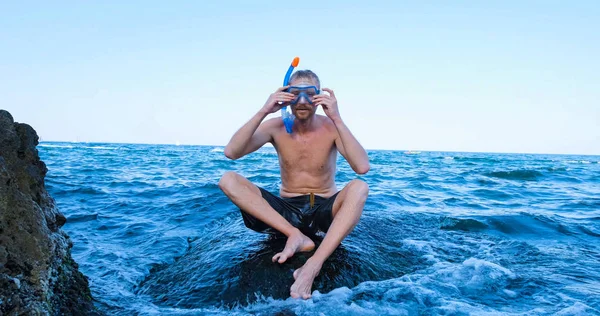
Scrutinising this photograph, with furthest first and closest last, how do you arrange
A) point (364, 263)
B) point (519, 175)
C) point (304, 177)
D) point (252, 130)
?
point (519, 175) < point (304, 177) < point (252, 130) < point (364, 263)

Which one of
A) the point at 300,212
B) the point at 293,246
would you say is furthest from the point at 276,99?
the point at 293,246

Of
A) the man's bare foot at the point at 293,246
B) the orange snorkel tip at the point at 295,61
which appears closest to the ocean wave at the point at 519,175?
the orange snorkel tip at the point at 295,61

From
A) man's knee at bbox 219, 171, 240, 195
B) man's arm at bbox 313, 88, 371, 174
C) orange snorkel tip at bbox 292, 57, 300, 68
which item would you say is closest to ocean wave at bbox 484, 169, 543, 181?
man's arm at bbox 313, 88, 371, 174

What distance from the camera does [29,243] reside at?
1.85 meters

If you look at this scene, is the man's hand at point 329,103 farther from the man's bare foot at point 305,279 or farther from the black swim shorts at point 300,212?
the man's bare foot at point 305,279

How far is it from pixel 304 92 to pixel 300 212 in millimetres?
1194

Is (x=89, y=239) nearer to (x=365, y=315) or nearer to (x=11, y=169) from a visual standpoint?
(x=11, y=169)

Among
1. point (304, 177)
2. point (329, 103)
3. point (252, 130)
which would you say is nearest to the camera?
point (329, 103)

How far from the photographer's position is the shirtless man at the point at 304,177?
2920 millimetres

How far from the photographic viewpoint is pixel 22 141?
221cm

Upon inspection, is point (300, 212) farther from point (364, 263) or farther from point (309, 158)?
point (364, 263)

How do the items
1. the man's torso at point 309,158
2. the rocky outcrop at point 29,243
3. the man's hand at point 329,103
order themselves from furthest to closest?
the man's torso at point 309,158 < the man's hand at point 329,103 < the rocky outcrop at point 29,243

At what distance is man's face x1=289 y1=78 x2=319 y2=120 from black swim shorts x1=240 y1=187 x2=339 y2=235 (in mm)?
835

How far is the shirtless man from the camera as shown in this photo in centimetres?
292
